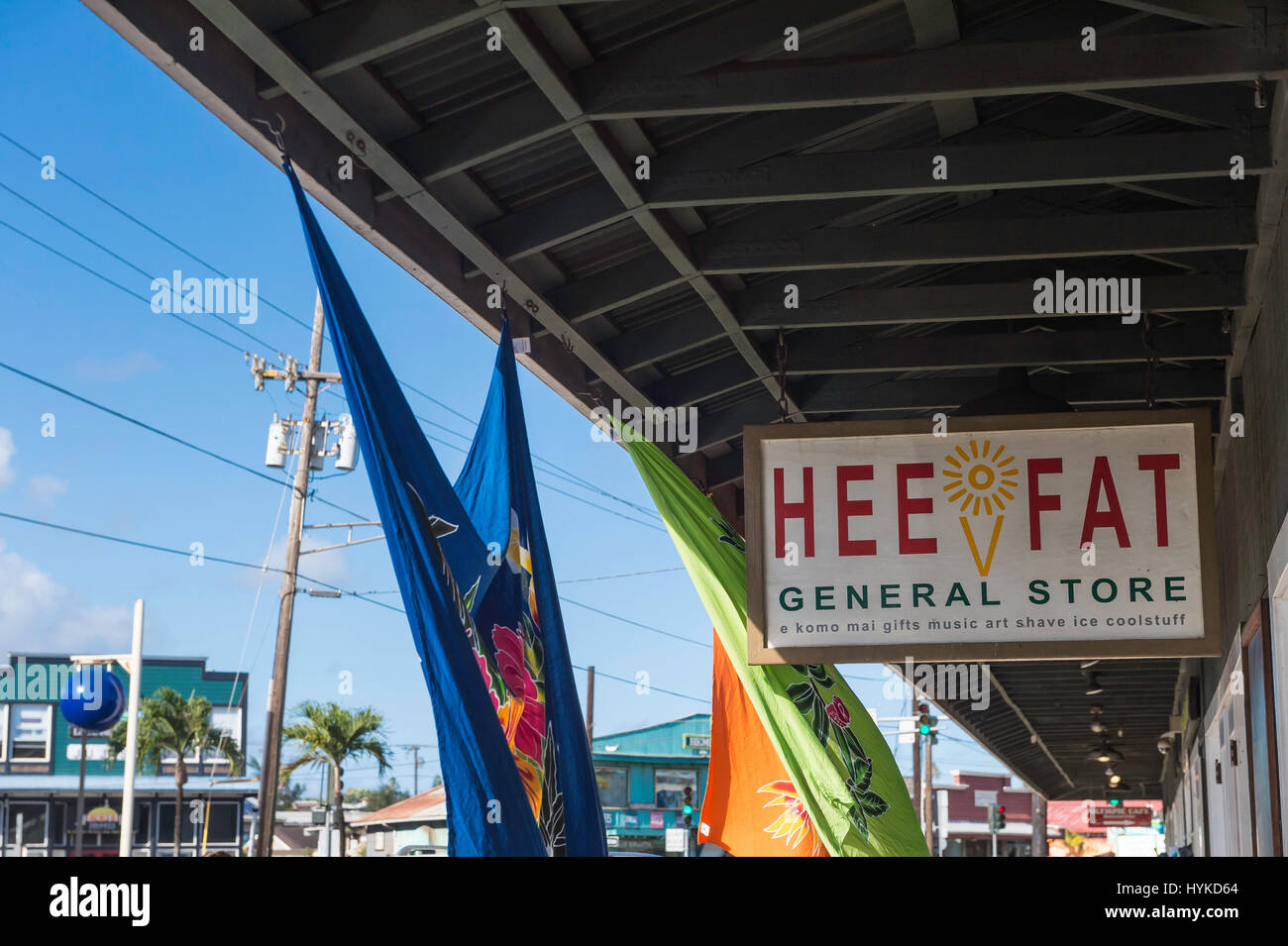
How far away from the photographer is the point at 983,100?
575cm

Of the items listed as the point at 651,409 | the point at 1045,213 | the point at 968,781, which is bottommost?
the point at 968,781

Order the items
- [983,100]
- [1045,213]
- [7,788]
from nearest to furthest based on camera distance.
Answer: [983,100], [1045,213], [7,788]

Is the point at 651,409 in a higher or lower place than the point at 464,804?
higher

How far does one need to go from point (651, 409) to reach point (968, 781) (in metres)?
69.0

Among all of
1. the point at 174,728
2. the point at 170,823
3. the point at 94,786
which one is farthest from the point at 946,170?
the point at 94,786

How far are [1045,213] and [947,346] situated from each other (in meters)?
1.22

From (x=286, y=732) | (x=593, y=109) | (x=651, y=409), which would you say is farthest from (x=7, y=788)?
(x=593, y=109)

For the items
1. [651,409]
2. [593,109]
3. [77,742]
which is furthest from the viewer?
[77,742]

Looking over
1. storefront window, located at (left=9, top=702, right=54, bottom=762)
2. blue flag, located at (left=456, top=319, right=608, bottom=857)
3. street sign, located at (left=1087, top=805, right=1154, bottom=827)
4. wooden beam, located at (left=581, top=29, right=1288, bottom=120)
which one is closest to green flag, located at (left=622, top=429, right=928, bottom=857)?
Answer: blue flag, located at (left=456, top=319, right=608, bottom=857)

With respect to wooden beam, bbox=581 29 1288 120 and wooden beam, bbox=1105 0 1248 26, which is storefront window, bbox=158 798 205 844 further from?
wooden beam, bbox=1105 0 1248 26

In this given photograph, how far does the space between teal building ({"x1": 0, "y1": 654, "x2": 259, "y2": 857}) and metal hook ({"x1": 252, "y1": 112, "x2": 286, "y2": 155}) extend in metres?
41.9

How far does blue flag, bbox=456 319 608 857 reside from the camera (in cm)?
606

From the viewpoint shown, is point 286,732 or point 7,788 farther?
point 7,788
